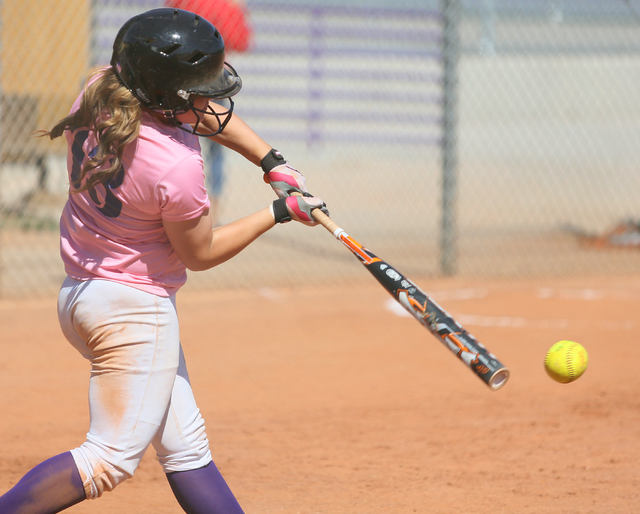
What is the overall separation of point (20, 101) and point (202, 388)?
451 cm

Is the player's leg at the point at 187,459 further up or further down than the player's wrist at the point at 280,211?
further down

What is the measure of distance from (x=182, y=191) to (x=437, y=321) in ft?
3.01

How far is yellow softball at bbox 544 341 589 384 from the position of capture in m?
2.97


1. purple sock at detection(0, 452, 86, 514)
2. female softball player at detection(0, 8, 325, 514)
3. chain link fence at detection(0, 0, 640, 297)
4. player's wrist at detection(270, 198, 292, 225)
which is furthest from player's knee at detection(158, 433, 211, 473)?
chain link fence at detection(0, 0, 640, 297)

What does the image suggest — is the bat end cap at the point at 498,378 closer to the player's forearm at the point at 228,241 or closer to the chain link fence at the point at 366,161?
the player's forearm at the point at 228,241

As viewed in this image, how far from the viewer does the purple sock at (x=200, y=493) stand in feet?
7.75

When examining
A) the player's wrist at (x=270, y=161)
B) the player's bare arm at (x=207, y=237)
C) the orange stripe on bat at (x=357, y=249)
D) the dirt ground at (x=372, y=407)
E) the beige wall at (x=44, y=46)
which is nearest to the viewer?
the player's bare arm at (x=207, y=237)

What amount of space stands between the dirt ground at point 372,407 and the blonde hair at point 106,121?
1499 millimetres

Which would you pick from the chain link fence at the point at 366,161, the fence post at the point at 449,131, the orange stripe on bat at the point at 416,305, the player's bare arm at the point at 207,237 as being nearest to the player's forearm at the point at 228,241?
the player's bare arm at the point at 207,237

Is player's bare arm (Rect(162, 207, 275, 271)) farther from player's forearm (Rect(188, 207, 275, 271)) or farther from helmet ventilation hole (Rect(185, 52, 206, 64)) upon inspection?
helmet ventilation hole (Rect(185, 52, 206, 64))

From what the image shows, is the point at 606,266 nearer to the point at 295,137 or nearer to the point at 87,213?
the point at 295,137

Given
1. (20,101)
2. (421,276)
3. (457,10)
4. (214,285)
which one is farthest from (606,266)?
(20,101)

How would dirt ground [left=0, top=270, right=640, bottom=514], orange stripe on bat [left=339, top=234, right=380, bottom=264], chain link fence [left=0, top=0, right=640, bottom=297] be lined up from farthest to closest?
chain link fence [left=0, top=0, right=640, bottom=297], dirt ground [left=0, top=270, right=640, bottom=514], orange stripe on bat [left=339, top=234, right=380, bottom=264]

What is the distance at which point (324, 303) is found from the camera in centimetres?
652
